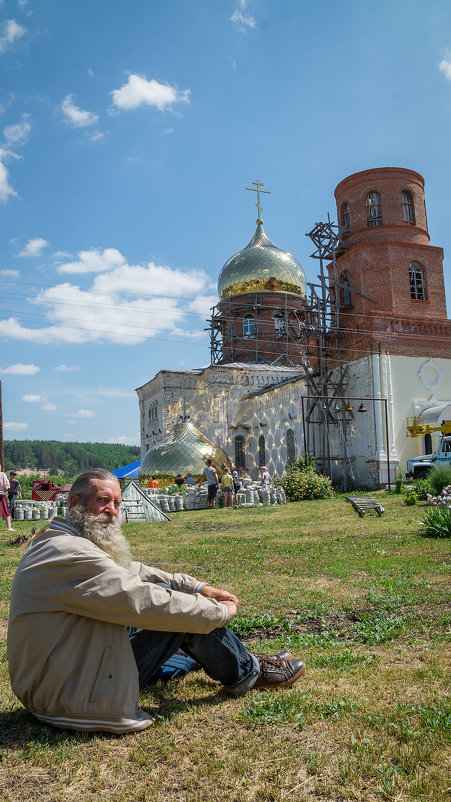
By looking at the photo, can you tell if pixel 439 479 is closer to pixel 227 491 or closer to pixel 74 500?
pixel 227 491

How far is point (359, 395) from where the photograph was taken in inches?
1102

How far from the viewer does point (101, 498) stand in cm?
301

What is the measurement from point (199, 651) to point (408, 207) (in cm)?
3056

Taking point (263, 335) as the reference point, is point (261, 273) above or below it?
above

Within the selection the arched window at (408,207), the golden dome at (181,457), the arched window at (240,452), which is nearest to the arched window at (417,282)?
the arched window at (408,207)

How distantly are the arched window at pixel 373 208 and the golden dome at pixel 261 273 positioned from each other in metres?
9.09

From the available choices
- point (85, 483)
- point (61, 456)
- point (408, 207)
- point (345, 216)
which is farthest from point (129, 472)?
point (61, 456)

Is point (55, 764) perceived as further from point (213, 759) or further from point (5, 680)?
point (5, 680)

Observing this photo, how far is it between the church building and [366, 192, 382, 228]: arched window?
50 millimetres

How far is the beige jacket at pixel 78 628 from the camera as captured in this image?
8.73 ft

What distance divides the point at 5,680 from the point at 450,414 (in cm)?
2564

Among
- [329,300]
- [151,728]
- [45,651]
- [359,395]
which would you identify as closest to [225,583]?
[151,728]

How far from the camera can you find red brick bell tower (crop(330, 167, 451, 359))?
27.8 meters

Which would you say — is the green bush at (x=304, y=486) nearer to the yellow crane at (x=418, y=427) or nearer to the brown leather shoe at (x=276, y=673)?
the yellow crane at (x=418, y=427)
